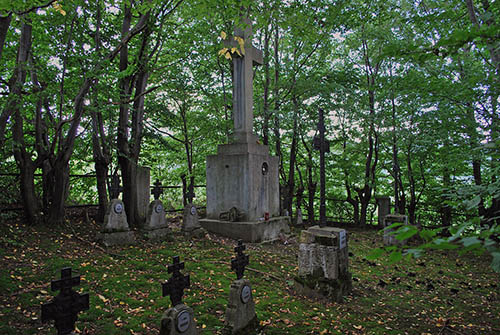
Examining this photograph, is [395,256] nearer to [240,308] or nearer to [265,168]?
[240,308]

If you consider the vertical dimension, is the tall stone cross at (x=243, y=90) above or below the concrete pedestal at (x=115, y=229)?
above

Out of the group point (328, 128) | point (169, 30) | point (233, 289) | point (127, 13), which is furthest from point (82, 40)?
point (328, 128)

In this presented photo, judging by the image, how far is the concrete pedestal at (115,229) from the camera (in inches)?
268

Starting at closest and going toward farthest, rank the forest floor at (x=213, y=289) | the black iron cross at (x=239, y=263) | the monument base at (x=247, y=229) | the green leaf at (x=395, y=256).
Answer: the green leaf at (x=395, y=256), the black iron cross at (x=239, y=263), the forest floor at (x=213, y=289), the monument base at (x=247, y=229)

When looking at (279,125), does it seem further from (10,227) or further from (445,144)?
(10,227)

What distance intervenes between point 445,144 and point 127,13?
9404 millimetres

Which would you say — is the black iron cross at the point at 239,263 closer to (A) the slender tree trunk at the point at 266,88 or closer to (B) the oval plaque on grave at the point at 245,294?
(B) the oval plaque on grave at the point at 245,294

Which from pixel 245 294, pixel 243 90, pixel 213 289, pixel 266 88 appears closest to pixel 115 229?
pixel 213 289

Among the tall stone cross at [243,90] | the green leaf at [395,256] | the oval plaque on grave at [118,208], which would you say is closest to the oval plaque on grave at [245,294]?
the green leaf at [395,256]

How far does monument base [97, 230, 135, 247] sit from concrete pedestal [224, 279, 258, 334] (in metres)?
4.20

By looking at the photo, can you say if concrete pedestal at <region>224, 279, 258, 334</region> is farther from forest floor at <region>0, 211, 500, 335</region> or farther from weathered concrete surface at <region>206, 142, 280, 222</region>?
weathered concrete surface at <region>206, 142, 280, 222</region>

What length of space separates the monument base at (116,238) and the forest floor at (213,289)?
0.80 feet

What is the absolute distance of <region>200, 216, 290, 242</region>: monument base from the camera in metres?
8.56

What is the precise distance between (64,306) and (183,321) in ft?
3.24
